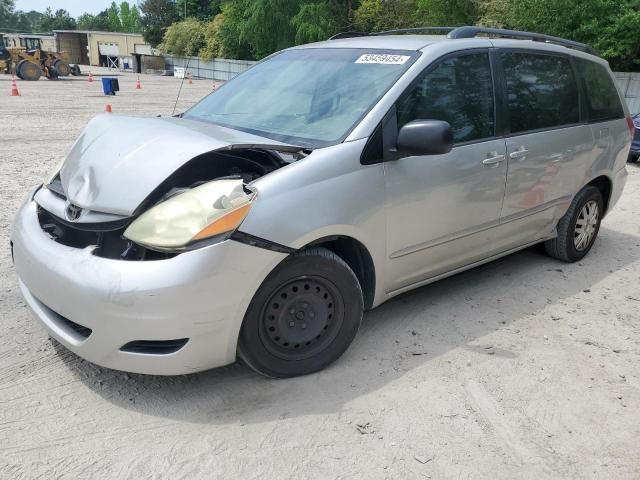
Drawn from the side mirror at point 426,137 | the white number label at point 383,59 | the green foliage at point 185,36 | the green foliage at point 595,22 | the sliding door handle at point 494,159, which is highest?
the green foliage at point 185,36

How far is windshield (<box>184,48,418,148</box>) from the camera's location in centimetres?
317

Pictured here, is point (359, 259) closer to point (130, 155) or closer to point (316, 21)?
point (130, 155)

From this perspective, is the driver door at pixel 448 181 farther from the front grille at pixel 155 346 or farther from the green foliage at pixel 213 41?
the green foliage at pixel 213 41

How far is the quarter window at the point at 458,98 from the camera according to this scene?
3.28 m

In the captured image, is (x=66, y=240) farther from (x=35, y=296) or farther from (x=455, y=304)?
(x=455, y=304)

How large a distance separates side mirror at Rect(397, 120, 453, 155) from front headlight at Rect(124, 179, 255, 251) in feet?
3.12

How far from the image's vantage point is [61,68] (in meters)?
32.6

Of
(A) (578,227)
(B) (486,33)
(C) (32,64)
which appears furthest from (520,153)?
(C) (32,64)

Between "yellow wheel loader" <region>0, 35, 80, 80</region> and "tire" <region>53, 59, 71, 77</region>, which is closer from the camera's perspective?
"yellow wheel loader" <region>0, 35, 80, 80</region>

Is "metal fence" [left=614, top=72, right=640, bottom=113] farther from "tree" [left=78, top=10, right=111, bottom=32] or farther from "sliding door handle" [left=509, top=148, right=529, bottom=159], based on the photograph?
"tree" [left=78, top=10, right=111, bottom=32]

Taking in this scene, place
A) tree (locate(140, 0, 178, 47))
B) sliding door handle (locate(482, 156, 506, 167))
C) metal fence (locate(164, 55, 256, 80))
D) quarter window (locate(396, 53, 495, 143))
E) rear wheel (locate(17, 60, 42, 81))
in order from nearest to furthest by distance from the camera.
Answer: quarter window (locate(396, 53, 495, 143)), sliding door handle (locate(482, 156, 506, 167)), rear wheel (locate(17, 60, 42, 81)), metal fence (locate(164, 55, 256, 80)), tree (locate(140, 0, 178, 47))

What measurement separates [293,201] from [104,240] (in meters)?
0.91

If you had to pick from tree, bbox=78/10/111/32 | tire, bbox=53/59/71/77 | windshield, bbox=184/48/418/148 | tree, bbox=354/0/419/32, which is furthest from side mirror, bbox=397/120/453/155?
tree, bbox=78/10/111/32

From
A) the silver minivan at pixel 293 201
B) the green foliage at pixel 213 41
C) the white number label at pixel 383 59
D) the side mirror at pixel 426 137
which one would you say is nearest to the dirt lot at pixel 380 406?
the silver minivan at pixel 293 201
